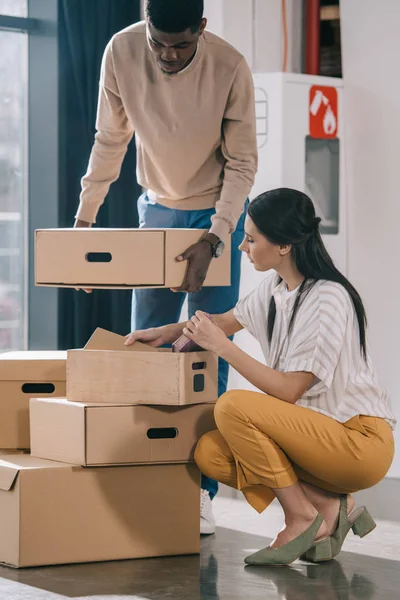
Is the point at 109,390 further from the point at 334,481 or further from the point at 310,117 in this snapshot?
the point at 310,117

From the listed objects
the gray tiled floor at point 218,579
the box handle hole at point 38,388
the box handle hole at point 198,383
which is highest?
the box handle hole at point 198,383

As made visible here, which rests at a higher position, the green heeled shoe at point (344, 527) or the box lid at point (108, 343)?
the box lid at point (108, 343)

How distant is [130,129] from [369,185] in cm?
125

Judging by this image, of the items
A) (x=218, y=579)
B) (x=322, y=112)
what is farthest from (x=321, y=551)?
(x=322, y=112)

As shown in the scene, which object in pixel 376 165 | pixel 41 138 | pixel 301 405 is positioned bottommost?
pixel 301 405

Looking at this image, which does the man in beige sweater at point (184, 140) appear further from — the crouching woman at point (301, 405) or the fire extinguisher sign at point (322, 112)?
the fire extinguisher sign at point (322, 112)

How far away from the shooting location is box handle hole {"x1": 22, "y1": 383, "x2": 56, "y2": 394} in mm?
2771

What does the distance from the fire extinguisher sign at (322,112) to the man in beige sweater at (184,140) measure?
1.07 m

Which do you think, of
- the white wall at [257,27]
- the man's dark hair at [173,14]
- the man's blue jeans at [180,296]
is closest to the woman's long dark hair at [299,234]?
the man's blue jeans at [180,296]

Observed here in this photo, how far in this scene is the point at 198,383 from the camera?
8.34ft

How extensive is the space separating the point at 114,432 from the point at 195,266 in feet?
1.50

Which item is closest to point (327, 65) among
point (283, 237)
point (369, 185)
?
point (369, 185)

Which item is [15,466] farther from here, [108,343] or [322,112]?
[322,112]

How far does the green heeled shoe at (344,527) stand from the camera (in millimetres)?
2502
